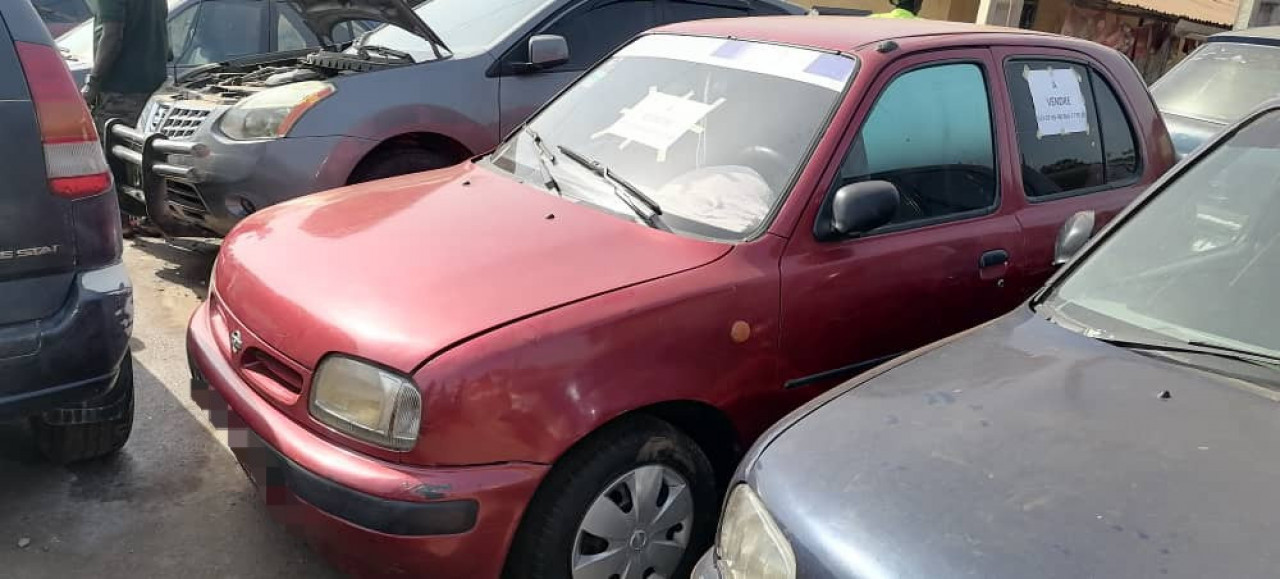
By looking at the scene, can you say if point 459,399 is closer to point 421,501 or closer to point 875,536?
point 421,501

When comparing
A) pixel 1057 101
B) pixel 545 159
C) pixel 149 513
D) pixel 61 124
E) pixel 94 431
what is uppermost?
pixel 1057 101

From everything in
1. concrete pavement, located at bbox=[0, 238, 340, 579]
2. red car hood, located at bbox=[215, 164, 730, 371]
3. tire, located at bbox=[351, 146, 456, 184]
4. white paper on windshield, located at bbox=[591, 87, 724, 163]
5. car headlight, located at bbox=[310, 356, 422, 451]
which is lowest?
concrete pavement, located at bbox=[0, 238, 340, 579]

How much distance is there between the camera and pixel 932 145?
3.14 m

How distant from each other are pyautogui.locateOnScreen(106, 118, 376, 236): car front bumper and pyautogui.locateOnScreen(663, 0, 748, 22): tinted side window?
84.1 inches

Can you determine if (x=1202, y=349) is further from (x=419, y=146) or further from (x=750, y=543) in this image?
(x=419, y=146)

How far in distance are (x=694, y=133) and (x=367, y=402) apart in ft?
4.60

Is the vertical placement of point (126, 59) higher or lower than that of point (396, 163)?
higher

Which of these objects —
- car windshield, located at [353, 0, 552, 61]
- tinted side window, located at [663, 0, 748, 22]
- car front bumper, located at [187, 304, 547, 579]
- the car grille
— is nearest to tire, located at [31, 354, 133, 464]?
car front bumper, located at [187, 304, 547, 579]

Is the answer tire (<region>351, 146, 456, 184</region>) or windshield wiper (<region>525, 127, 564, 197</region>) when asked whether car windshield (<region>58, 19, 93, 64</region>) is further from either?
windshield wiper (<region>525, 127, 564, 197</region>)

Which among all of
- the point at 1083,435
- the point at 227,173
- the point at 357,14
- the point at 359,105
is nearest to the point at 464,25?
the point at 357,14

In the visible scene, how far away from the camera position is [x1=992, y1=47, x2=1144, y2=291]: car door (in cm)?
334

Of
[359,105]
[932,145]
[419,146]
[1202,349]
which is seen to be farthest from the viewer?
[419,146]

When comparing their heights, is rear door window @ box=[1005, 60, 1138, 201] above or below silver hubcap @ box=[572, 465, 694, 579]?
above

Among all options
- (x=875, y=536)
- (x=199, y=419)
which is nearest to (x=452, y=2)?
(x=199, y=419)
